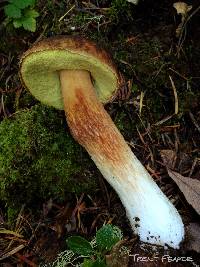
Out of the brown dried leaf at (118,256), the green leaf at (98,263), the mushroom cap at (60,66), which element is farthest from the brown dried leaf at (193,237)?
the mushroom cap at (60,66)

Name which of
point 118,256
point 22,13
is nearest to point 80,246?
point 118,256

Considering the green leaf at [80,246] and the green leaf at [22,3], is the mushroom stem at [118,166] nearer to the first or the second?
the green leaf at [80,246]

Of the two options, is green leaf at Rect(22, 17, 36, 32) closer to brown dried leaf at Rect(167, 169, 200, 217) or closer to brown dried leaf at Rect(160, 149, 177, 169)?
brown dried leaf at Rect(160, 149, 177, 169)

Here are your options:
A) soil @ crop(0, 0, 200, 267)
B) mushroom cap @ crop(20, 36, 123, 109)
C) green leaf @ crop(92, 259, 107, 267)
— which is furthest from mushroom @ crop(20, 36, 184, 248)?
green leaf @ crop(92, 259, 107, 267)

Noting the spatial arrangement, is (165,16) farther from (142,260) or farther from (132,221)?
(142,260)

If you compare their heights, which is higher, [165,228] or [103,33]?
[103,33]

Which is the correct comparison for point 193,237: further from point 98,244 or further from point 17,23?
point 17,23

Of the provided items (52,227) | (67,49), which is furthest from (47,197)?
(67,49)
